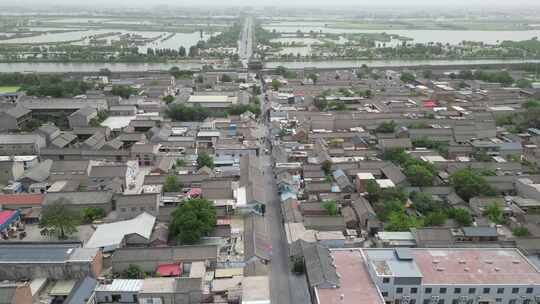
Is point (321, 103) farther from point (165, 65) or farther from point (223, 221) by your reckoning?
point (165, 65)

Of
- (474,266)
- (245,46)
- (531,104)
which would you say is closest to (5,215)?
(474,266)

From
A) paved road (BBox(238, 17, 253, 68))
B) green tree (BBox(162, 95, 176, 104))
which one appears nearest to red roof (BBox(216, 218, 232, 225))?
green tree (BBox(162, 95, 176, 104))

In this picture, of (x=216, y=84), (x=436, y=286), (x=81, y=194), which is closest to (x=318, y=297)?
(x=436, y=286)

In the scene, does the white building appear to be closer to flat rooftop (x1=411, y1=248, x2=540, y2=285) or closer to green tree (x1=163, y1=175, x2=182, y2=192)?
green tree (x1=163, y1=175, x2=182, y2=192)

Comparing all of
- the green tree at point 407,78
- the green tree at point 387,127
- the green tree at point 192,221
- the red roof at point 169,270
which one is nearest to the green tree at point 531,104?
the green tree at point 387,127

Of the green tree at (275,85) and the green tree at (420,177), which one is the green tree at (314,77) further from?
the green tree at (420,177)

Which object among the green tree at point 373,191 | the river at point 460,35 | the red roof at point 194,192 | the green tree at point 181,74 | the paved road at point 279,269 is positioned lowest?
the paved road at point 279,269
